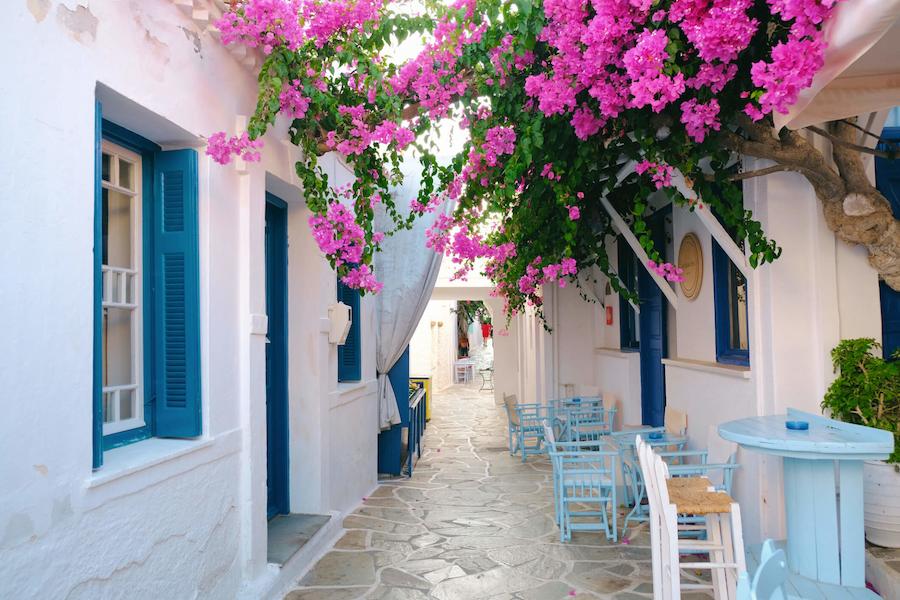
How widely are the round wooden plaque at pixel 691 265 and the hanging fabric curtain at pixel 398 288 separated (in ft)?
9.01

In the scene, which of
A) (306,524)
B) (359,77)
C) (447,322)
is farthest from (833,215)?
(447,322)

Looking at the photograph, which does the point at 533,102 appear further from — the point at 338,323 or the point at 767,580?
the point at 767,580

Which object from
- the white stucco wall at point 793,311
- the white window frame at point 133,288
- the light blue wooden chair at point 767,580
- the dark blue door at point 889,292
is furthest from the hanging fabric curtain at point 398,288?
the light blue wooden chair at point 767,580

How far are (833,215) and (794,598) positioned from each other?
2163mm

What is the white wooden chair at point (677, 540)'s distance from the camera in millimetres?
3326

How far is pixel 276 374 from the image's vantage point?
5500 millimetres

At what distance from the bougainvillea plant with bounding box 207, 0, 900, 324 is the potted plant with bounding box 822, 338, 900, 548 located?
505mm

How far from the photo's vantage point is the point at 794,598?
9.84ft

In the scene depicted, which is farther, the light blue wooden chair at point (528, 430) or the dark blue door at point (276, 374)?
the light blue wooden chair at point (528, 430)

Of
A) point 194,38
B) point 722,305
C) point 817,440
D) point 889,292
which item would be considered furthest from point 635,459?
point 194,38

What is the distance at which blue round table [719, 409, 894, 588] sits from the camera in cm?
322

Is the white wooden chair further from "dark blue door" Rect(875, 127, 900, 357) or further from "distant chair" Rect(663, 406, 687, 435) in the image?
"distant chair" Rect(663, 406, 687, 435)

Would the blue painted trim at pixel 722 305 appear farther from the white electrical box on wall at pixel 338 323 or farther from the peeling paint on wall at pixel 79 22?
the peeling paint on wall at pixel 79 22

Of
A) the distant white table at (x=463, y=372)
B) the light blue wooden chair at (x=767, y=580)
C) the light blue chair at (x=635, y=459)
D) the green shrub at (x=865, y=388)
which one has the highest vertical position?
the green shrub at (x=865, y=388)
